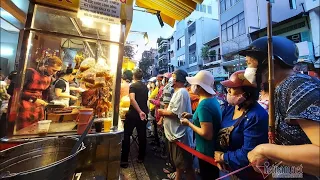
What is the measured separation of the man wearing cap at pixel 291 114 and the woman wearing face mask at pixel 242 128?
1.68 feet

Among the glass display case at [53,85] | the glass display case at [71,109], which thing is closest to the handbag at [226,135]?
the glass display case at [71,109]

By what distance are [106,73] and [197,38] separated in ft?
93.2

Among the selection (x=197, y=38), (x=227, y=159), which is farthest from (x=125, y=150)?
(x=197, y=38)

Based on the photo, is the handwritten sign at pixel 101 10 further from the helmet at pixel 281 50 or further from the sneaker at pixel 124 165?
the sneaker at pixel 124 165

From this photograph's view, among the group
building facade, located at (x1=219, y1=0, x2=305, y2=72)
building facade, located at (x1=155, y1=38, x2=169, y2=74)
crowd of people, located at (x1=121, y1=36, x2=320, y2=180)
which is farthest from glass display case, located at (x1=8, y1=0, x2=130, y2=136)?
building facade, located at (x1=155, y1=38, x2=169, y2=74)

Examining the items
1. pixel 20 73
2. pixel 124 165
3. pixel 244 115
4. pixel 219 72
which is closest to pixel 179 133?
pixel 244 115

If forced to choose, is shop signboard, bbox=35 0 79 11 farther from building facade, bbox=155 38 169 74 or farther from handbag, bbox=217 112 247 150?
building facade, bbox=155 38 169 74

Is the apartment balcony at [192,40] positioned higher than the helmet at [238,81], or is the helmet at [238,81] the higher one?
the apartment balcony at [192,40]

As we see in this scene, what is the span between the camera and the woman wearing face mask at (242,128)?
5.32ft

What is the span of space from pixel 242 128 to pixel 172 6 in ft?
9.16

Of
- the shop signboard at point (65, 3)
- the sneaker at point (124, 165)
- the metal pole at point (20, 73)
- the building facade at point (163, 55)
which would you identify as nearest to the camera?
the metal pole at point (20, 73)

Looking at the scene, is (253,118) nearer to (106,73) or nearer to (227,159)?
(227,159)

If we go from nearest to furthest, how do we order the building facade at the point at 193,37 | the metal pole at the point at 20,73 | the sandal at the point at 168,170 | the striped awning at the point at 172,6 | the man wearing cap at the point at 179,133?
the metal pole at the point at 20,73
the man wearing cap at the point at 179,133
the striped awning at the point at 172,6
the sandal at the point at 168,170
the building facade at the point at 193,37

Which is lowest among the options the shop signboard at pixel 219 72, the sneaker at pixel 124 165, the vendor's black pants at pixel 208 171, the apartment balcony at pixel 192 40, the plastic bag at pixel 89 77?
the sneaker at pixel 124 165
